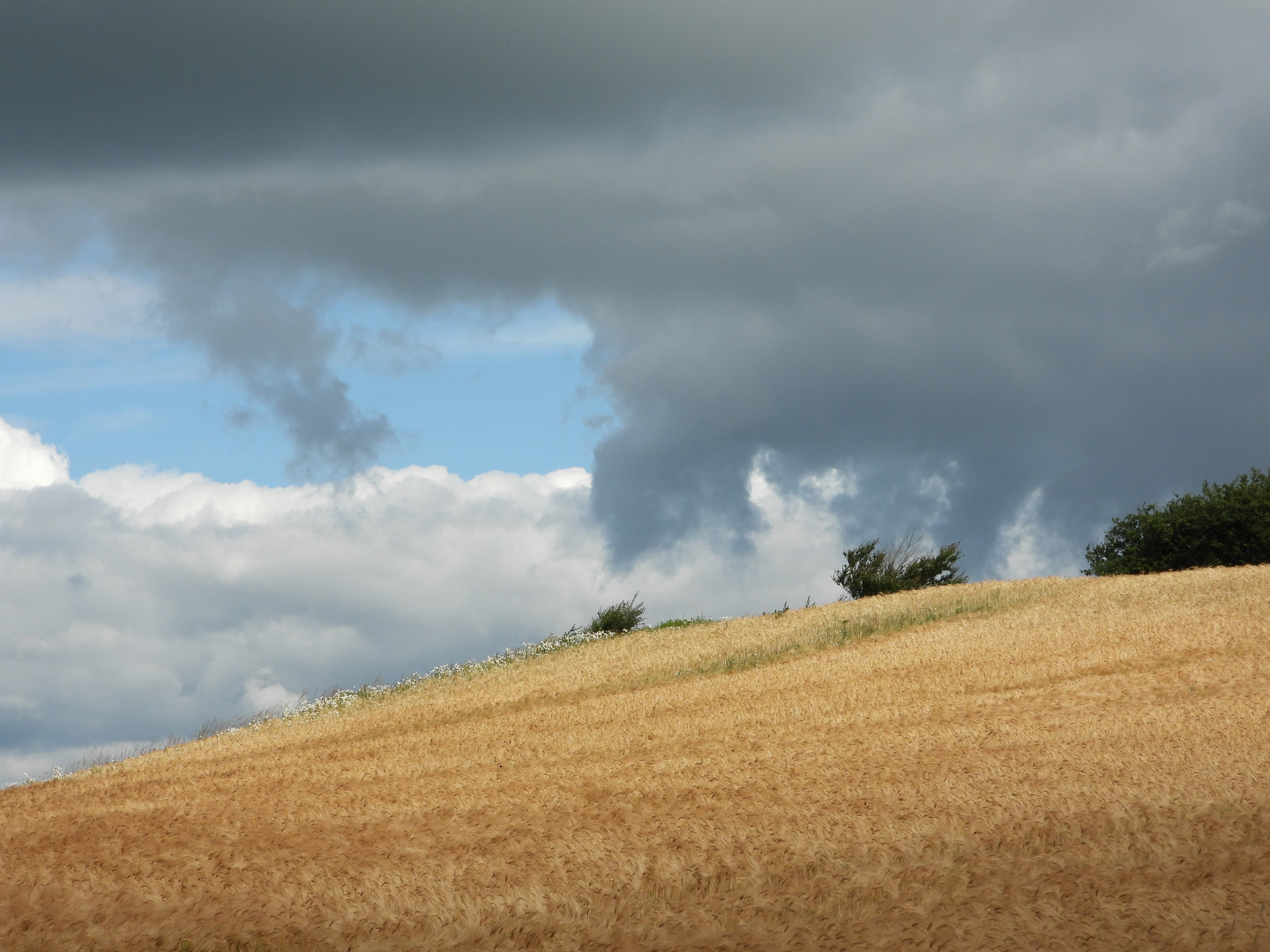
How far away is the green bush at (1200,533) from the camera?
4859 cm

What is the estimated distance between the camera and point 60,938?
9.71 metres

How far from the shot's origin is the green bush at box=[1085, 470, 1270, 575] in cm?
4859

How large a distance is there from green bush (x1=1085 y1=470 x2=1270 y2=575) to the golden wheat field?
1112 inches

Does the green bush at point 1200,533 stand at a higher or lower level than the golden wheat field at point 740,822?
higher

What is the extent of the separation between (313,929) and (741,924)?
3.95m

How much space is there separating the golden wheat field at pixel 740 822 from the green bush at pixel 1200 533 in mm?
28240

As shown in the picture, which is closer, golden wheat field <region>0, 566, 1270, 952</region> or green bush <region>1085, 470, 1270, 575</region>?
golden wheat field <region>0, 566, 1270, 952</region>

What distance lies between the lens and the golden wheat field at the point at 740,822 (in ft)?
30.1

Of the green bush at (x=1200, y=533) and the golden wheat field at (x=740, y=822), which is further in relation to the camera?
the green bush at (x=1200, y=533)

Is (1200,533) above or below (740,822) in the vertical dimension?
above

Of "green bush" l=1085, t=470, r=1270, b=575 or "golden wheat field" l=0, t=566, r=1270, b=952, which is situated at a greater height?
"green bush" l=1085, t=470, r=1270, b=575

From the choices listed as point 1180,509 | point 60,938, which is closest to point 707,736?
point 60,938

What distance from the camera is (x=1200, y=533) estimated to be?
50094 millimetres

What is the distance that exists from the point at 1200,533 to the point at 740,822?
46.1 metres
